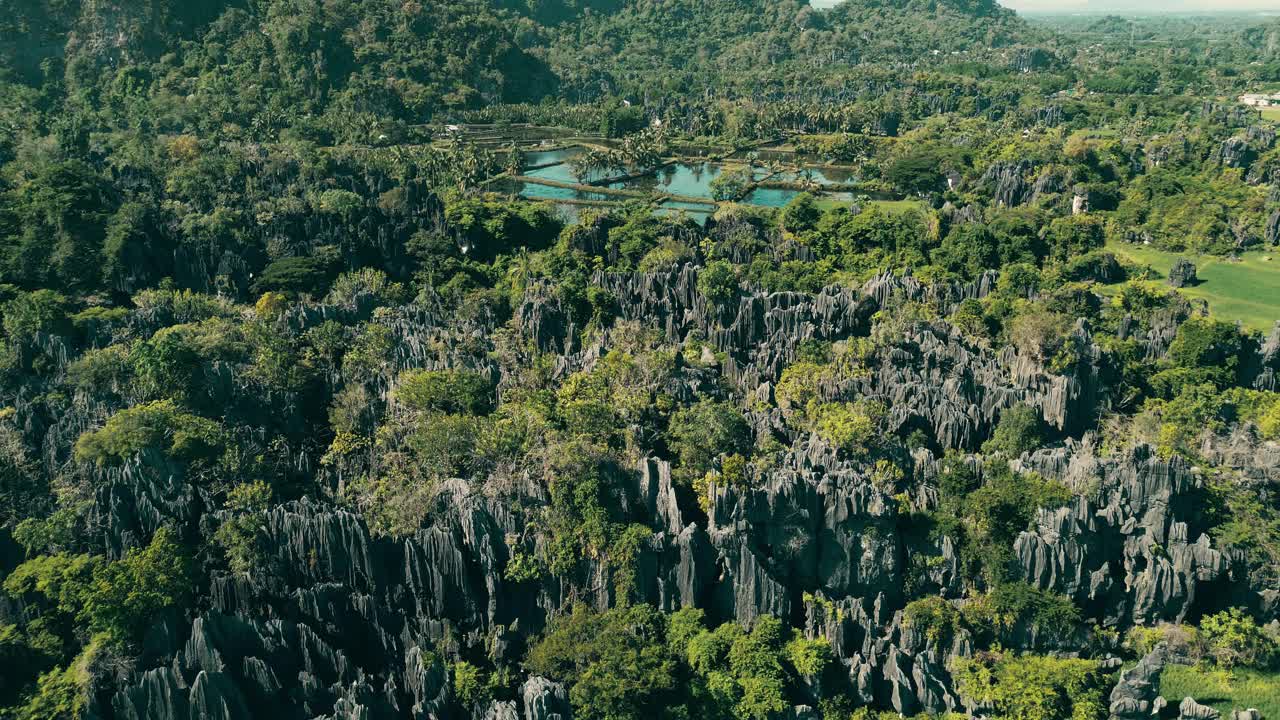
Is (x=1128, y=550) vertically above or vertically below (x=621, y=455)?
below

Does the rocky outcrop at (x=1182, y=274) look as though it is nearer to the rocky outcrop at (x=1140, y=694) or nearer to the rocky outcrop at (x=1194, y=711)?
the rocky outcrop at (x=1140, y=694)

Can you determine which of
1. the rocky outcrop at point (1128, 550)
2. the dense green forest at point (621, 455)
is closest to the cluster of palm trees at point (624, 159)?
the dense green forest at point (621, 455)

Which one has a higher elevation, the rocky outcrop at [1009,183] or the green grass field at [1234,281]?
the rocky outcrop at [1009,183]

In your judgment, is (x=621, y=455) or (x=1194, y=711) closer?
(x=1194, y=711)

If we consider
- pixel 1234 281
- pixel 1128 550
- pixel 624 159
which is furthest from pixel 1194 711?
pixel 624 159

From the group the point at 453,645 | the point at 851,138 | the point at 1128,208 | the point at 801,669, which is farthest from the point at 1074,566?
the point at 851,138

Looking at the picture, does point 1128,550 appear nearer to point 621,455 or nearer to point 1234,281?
point 621,455

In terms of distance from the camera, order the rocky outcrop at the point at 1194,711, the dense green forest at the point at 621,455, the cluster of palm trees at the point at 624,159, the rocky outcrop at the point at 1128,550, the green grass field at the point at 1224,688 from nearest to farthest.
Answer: the rocky outcrop at the point at 1194,711
the dense green forest at the point at 621,455
the green grass field at the point at 1224,688
the rocky outcrop at the point at 1128,550
the cluster of palm trees at the point at 624,159
